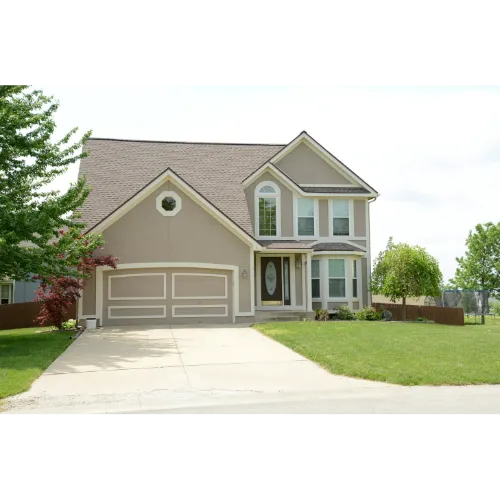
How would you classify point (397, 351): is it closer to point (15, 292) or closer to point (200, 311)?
point (200, 311)

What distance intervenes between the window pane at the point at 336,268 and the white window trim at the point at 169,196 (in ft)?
22.6

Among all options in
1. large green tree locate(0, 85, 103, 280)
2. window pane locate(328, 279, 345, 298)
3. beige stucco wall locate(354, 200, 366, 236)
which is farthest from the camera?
beige stucco wall locate(354, 200, 366, 236)

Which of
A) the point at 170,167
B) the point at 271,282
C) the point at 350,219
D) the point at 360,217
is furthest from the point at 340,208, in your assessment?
the point at 170,167

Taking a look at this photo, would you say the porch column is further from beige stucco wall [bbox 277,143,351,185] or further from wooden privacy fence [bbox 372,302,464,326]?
beige stucco wall [bbox 277,143,351,185]

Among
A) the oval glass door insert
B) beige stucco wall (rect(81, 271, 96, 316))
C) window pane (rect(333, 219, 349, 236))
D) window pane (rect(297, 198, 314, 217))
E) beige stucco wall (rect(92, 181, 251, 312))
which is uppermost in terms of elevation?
window pane (rect(297, 198, 314, 217))

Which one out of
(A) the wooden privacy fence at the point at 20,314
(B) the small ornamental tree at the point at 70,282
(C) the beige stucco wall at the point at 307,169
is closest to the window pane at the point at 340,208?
(C) the beige stucco wall at the point at 307,169

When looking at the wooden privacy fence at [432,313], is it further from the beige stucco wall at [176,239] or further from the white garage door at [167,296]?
the white garage door at [167,296]

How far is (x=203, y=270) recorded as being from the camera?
1973 centimetres

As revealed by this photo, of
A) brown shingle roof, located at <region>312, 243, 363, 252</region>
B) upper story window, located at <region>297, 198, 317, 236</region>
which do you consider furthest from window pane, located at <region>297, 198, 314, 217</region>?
brown shingle roof, located at <region>312, 243, 363, 252</region>

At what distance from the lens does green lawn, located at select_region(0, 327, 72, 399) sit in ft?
29.6
